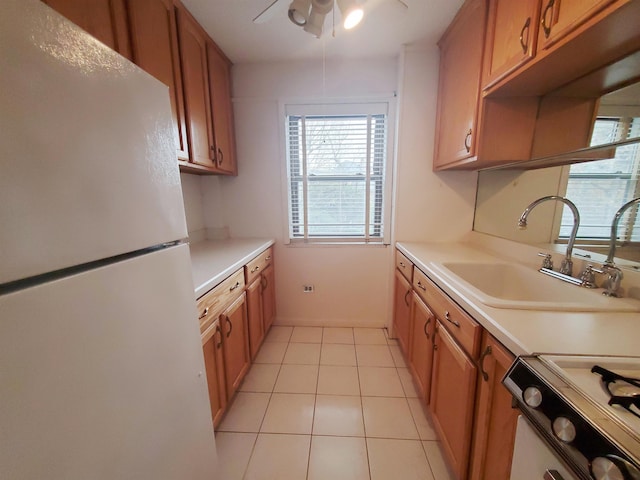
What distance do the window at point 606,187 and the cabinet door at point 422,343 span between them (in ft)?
2.76

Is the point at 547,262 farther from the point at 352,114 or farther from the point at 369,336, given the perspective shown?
the point at 352,114

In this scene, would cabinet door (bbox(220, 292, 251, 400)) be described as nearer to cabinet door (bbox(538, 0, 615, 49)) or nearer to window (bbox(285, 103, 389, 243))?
window (bbox(285, 103, 389, 243))

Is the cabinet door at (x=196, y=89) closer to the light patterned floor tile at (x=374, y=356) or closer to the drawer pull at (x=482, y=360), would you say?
the drawer pull at (x=482, y=360)

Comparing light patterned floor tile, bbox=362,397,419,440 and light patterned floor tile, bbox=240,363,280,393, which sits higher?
light patterned floor tile, bbox=240,363,280,393

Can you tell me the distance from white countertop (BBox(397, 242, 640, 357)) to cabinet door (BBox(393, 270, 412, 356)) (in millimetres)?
835

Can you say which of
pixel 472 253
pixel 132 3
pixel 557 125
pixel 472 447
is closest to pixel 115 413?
pixel 472 447

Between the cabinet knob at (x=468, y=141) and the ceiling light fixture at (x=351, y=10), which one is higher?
the ceiling light fixture at (x=351, y=10)

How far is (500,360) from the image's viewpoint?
79 cm

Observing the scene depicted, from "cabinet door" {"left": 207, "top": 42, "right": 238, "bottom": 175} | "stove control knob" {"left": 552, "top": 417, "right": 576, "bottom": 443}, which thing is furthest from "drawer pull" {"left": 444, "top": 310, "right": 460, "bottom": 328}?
"cabinet door" {"left": 207, "top": 42, "right": 238, "bottom": 175}

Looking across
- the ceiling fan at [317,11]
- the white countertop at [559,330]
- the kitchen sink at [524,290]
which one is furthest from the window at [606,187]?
the ceiling fan at [317,11]

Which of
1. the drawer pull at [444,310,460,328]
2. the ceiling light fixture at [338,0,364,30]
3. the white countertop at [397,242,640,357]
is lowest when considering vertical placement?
the drawer pull at [444,310,460,328]

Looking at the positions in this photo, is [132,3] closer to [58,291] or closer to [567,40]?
[58,291]

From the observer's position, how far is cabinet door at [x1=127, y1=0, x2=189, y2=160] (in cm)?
111

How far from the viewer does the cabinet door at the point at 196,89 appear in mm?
1479
